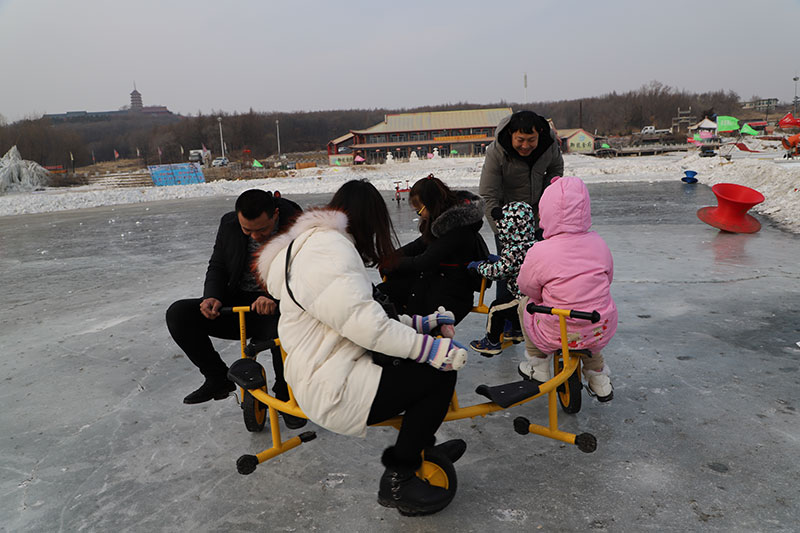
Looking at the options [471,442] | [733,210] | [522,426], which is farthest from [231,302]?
[733,210]

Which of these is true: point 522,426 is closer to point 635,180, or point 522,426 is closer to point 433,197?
point 433,197

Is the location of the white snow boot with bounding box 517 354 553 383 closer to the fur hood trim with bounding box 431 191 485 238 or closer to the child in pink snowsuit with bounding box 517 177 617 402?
the child in pink snowsuit with bounding box 517 177 617 402

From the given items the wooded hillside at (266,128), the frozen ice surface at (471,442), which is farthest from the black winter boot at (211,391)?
the wooded hillside at (266,128)

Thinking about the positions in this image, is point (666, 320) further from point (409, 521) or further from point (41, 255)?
point (41, 255)

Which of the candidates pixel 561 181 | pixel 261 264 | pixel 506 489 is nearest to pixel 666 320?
pixel 561 181

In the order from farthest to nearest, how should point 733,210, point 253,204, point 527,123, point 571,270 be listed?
point 733,210 → point 527,123 → point 253,204 → point 571,270

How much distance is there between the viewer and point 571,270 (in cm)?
302

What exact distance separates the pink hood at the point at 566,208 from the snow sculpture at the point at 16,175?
150 feet

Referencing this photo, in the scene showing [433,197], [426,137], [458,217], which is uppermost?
[426,137]

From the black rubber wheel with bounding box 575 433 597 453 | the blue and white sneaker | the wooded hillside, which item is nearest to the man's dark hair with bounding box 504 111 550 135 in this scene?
the blue and white sneaker

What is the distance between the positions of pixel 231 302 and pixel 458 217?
166 centimetres

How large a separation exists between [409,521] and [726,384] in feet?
7.84

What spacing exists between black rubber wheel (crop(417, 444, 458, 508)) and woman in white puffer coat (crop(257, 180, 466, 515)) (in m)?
0.05

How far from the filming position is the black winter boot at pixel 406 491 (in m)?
2.33
